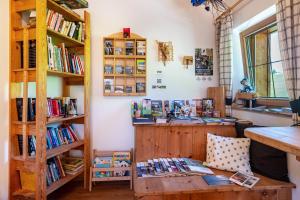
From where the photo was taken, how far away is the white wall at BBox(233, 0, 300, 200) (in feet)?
5.42

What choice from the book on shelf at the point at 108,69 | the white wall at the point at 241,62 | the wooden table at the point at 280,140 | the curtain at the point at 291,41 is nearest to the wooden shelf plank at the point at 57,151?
the book on shelf at the point at 108,69

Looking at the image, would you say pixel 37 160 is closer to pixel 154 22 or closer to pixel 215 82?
pixel 154 22

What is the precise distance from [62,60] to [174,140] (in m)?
A: 1.46

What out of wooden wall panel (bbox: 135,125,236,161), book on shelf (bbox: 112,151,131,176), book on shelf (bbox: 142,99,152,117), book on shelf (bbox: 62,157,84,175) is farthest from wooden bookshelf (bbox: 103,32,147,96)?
book on shelf (bbox: 62,157,84,175)

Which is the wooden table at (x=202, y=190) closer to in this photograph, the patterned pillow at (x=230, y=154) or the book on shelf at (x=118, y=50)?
the patterned pillow at (x=230, y=154)

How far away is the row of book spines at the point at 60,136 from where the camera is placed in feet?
6.75

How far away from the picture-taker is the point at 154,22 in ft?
8.61

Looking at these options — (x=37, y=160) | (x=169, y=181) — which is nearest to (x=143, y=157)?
(x=169, y=181)

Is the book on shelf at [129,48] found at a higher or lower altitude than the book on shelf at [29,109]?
higher

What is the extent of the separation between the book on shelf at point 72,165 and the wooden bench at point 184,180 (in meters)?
0.73

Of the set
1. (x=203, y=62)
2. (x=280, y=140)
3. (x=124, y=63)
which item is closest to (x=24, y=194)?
(x=124, y=63)

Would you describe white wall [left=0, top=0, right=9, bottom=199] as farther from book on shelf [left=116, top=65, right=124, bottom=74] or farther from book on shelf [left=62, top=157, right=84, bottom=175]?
book on shelf [left=116, top=65, right=124, bottom=74]

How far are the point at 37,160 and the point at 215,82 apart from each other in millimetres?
2216

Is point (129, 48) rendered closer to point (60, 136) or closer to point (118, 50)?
point (118, 50)
